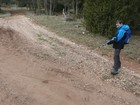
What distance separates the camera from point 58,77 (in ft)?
29.4

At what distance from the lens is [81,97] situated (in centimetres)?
745

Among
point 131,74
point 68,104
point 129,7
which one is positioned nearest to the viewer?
point 68,104

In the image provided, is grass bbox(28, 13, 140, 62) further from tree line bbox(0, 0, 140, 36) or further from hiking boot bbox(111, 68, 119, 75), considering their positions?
hiking boot bbox(111, 68, 119, 75)

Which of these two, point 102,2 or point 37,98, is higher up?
point 102,2

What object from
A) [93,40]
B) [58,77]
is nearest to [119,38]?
[58,77]

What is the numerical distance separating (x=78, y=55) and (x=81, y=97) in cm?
440

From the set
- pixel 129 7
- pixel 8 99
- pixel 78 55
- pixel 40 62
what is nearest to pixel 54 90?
pixel 8 99

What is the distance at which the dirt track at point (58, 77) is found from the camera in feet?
24.1

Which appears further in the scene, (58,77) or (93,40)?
(93,40)

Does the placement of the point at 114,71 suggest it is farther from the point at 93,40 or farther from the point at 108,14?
the point at 108,14

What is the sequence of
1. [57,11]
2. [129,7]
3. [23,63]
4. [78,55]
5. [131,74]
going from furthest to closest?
[57,11] → [129,7] → [78,55] → [23,63] → [131,74]

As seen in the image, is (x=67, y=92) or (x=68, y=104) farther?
(x=67, y=92)

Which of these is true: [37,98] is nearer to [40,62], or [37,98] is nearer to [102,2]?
[40,62]

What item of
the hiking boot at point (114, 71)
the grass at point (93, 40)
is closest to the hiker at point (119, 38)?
the hiking boot at point (114, 71)
